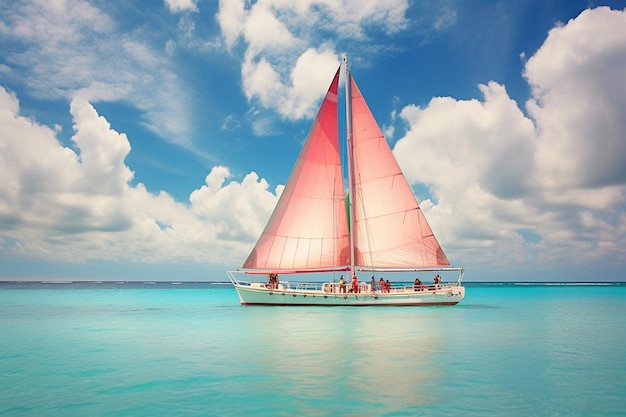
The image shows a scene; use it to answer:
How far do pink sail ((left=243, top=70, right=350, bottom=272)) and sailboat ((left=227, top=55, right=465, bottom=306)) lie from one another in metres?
0.08

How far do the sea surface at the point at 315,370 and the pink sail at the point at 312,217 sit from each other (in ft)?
36.7

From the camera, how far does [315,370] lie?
14328mm

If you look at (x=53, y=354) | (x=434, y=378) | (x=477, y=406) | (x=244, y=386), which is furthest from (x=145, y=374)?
(x=477, y=406)

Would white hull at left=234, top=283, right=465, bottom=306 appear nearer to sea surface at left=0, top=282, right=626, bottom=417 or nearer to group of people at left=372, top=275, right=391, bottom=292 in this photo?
group of people at left=372, top=275, right=391, bottom=292

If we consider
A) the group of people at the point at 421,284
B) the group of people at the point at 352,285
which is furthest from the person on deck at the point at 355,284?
the group of people at the point at 421,284

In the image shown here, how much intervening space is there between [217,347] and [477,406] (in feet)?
37.5

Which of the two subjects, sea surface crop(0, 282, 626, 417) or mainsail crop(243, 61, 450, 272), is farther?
mainsail crop(243, 61, 450, 272)

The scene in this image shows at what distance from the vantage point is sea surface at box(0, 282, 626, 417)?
10641 millimetres

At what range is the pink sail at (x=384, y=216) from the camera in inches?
1449

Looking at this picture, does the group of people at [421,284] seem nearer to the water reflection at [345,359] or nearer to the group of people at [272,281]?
the water reflection at [345,359]

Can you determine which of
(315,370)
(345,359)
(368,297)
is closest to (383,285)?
(368,297)

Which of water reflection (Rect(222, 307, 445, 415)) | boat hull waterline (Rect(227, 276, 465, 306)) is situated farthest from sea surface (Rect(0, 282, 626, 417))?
boat hull waterline (Rect(227, 276, 465, 306))

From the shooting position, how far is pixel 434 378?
13.0 metres

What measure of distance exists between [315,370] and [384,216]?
931 inches
